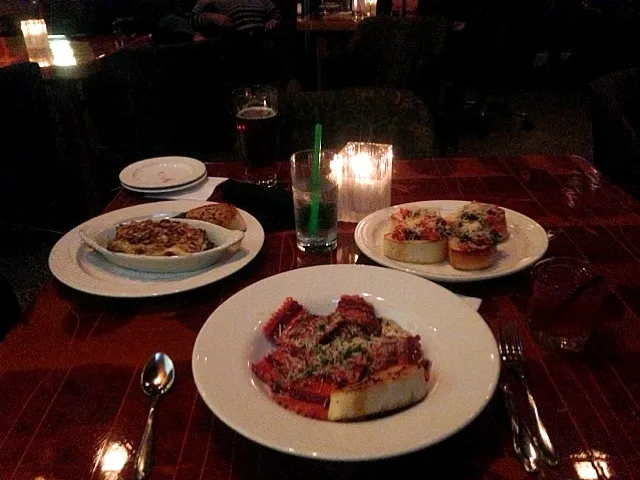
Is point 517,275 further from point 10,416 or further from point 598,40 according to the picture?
point 598,40

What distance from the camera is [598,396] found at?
0.79 meters

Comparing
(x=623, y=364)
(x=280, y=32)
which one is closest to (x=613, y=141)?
(x=623, y=364)

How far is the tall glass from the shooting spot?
1.19 meters

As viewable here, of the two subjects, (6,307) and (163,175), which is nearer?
(6,307)

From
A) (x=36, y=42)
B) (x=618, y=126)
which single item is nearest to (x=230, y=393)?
(x=618, y=126)

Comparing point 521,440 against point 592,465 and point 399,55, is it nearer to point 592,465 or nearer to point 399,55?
point 592,465

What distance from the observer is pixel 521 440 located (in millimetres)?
715

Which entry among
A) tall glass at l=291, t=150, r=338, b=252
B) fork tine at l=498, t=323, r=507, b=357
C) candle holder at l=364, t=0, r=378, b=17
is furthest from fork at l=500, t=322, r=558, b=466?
candle holder at l=364, t=0, r=378, b=17

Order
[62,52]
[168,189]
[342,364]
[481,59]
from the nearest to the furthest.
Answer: [342,364]
[168,189]
[62,52]
[481,59]

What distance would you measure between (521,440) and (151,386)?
0.51 m

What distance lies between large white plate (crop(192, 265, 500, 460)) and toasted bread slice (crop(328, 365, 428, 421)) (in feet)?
0.05

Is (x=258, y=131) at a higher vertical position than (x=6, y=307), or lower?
higher

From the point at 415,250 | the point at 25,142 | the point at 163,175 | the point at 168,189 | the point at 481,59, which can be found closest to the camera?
the point at 415,250

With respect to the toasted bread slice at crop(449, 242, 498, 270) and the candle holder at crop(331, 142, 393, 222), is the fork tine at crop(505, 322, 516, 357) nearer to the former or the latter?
the toasted bread slice at crop(449, 242, 498, 270)
